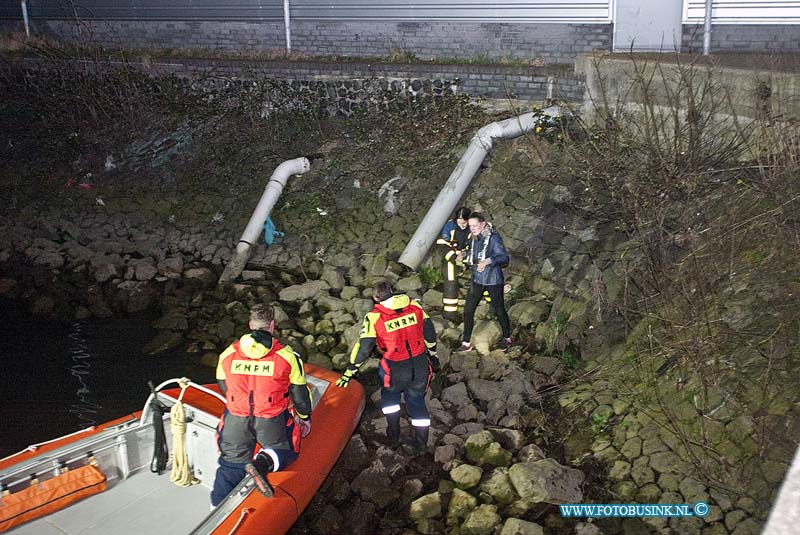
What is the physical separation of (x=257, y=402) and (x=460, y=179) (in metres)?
5.40

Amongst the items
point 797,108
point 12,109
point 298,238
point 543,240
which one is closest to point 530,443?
point 543,240

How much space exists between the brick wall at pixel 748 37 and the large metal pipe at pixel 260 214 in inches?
227

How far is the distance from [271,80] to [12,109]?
510 cm

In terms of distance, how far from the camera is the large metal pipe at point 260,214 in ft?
34.8

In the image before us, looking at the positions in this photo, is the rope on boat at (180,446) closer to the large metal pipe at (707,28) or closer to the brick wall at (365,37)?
the brick wall at (365,37)

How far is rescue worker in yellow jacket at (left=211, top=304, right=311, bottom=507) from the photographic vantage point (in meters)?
5.21

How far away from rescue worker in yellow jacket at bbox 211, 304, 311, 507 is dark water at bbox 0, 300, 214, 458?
2.94m

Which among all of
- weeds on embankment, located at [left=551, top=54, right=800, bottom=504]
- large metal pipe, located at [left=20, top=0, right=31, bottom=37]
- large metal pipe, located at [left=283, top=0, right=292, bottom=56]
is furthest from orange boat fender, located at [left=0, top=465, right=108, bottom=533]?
large metal pipe, located at [left=20, top=0, right=31, bottom=37]

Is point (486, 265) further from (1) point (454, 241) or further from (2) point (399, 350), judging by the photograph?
(2) point (399, 350)

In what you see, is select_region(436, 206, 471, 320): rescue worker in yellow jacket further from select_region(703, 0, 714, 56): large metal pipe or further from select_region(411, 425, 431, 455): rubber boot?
select_region(703, 0, 714, 56): large metal pipe

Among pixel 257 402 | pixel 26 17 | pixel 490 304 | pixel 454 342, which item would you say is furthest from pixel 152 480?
pixel 26 17

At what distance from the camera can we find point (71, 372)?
343 inches

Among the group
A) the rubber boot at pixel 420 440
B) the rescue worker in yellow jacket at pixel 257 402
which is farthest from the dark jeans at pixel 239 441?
the rubber boot at pixel 420 440

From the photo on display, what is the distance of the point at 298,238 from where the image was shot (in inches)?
433
